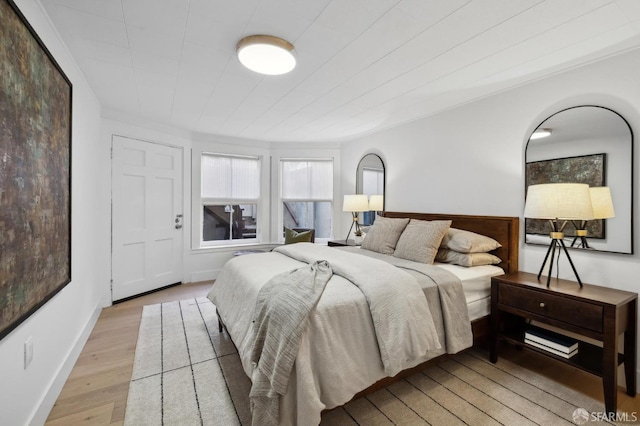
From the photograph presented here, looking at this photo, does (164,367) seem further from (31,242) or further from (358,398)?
(358,398)

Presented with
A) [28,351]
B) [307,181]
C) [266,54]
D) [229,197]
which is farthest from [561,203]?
[229,197]

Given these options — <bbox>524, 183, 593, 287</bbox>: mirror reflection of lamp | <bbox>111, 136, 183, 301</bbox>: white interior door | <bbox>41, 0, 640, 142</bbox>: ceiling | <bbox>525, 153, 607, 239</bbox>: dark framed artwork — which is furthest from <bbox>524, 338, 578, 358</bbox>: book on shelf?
<bbox>111, 136, 183, 301</bbox>: white interior door

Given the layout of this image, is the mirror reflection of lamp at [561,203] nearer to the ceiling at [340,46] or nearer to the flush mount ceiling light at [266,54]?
the ceiling at [340,46]

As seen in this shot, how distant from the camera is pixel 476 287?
7.61 ft

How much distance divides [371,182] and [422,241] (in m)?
1.91

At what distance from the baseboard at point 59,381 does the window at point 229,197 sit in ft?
7.31

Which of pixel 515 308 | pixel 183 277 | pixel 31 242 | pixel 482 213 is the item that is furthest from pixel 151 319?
pixel 482 213

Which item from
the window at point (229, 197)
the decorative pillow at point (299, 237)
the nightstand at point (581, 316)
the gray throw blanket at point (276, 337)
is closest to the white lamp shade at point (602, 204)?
the nightstand at point (581, 316)

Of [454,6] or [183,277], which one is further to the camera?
[183,277]

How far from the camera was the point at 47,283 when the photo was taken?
1.74m

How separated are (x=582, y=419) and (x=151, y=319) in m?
3.61

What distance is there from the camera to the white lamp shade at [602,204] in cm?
202

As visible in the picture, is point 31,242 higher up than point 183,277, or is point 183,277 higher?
point 31,242

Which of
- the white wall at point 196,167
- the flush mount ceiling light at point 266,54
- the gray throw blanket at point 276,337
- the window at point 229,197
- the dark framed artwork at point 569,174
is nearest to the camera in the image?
the gray throw blanket at point 276,337
